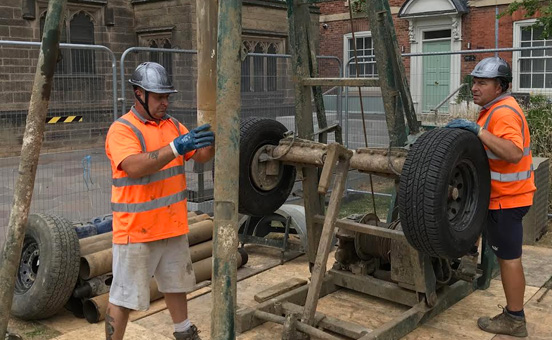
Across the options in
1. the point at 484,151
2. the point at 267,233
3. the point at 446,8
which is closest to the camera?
the point at 484,151

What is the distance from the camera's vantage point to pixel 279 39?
18.1 metres

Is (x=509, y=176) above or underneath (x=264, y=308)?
above

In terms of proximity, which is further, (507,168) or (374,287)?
(374,287)

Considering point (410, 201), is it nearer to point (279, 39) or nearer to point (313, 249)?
point (313, 249)

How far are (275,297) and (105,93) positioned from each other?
477 centimetres

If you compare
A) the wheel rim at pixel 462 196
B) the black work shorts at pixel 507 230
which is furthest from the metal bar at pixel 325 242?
the black work shorts at pixel 507 230

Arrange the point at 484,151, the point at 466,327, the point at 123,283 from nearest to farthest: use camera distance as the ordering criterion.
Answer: the point at 123,283 → the point at 484,151 → the point at 466,327

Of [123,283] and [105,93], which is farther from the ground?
[105,93]

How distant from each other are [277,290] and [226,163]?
293 centimetres

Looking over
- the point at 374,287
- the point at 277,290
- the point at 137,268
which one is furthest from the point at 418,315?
the point at 137,268

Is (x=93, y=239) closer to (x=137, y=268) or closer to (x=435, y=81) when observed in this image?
(x=137, y=268)

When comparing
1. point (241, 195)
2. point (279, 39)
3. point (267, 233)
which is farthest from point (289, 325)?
point (279, 39)

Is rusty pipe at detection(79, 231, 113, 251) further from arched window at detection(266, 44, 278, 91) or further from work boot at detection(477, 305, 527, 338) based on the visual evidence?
arched window at detection(266, 44, 278, 91)

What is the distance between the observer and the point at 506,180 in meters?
4.33
